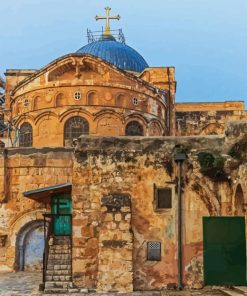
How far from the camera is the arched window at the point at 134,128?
24578 millimetres

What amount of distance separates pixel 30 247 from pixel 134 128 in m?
8.16

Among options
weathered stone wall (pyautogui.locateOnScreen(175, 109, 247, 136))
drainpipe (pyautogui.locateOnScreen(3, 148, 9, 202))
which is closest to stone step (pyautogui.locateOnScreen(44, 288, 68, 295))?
drainpipe (pyautogui.locateOnScreen(3, 148, 9, 202))

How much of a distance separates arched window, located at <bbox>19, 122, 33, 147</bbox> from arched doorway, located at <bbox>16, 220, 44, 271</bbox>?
237 inches

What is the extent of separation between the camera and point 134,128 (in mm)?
24734

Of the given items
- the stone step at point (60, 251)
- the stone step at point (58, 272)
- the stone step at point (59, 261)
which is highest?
the stone step at point (60, 251)

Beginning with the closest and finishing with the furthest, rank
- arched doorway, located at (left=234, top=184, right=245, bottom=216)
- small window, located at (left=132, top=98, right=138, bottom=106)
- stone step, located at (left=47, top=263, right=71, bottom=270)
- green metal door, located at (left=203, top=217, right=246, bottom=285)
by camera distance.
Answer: arched doorway, located at (left=234, top=184, right=245, bottom=216) < green metal door, located at (left=203, top=217, right=246, bottom=285) < stone step, located at (left=47, top=263, right=71, bottom=270) < small window, located at (left=132, top=98, right=138, bottom=106)

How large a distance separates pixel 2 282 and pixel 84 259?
3787 mm

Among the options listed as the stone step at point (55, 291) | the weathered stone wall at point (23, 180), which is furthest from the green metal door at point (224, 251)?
the weathered stone wall at point (23, 180)

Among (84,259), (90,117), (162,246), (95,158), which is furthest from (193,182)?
(90,117)

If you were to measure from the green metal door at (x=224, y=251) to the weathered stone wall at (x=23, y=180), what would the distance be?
7.75 metres

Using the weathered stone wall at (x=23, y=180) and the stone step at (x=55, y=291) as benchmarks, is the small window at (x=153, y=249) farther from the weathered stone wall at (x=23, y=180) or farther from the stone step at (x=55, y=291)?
the weathered stone wall at (x=23, y=180)

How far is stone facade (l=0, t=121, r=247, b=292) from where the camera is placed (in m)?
13.1

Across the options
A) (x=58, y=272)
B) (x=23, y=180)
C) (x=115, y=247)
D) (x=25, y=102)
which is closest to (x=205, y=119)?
(x=25, y=102)

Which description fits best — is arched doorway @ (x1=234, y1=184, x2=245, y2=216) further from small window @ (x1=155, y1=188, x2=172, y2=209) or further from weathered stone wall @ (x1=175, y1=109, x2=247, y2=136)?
weathered stone wall @ (x1=175, y1=109, x2=247, y2=136)
